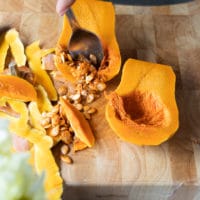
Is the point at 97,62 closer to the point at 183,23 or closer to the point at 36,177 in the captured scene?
the point at 183,23

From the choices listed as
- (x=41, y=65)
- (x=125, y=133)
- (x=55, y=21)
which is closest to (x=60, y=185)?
(x=125, y=133)

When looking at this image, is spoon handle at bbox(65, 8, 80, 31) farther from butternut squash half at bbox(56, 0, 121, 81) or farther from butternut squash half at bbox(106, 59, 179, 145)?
butternut squash half at bbox(106, 59, 179, 145)

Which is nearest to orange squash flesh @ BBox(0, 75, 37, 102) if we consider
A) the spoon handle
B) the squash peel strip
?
the squash peel strip

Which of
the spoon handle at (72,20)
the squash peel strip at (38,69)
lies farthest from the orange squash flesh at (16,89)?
the spoon handle at (72,20)

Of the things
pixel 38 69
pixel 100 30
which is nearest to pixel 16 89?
pixel 38 69

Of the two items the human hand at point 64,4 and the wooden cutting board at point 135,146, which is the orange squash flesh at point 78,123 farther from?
the human hand at point 64,4
